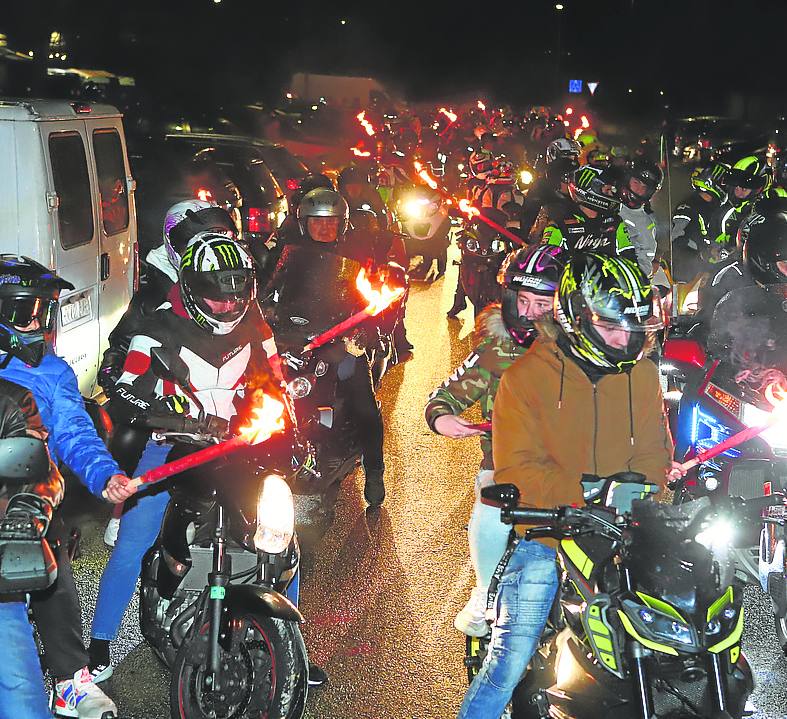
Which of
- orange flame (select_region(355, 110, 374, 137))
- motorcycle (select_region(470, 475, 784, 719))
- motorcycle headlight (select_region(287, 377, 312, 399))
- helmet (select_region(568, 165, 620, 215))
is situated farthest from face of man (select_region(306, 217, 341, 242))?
orange flame (select_region(355, 110, 374, 137))

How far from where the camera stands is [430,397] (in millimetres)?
4910

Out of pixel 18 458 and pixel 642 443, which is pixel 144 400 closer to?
pixel 18 458

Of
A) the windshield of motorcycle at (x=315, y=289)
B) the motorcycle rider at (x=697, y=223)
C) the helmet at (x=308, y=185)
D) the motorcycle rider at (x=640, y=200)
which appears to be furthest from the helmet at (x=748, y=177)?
the windshield of motorcycle at (x=315, y=289)

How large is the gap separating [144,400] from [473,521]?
158cm

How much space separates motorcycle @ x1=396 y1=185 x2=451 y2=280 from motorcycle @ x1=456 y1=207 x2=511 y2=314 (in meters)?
1.60

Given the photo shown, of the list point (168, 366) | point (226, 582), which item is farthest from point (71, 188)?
point (226, 582)

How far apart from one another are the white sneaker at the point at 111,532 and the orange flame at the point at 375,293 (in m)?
1.98

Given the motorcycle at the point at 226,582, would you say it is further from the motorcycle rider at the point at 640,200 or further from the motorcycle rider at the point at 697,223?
the motorcycle rider at the point at 697,223

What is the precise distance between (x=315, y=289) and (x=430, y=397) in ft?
9.80

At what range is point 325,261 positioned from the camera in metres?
7.84

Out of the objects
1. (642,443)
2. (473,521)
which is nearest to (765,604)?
(473,521)

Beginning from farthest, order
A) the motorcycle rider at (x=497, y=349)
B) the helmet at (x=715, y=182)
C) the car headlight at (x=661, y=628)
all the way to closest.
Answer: the helmet at (x=715, y=182) → the motorcycle rider at (x=497, y=349) → the car headlight at (x=661, y=628)

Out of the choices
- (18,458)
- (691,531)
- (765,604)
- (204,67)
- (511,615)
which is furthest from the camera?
(204,67)

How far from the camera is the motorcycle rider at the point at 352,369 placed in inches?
309
